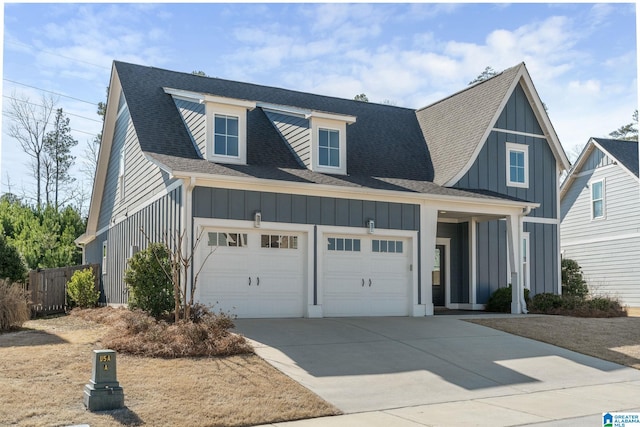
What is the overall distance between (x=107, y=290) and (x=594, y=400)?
15.6 metres

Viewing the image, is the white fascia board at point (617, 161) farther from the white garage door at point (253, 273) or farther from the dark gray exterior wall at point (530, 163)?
the white garage door at point (253, 273)

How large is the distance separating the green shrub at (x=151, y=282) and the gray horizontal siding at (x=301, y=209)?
134 cm

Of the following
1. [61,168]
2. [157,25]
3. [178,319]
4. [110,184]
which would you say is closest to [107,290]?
[110,184]

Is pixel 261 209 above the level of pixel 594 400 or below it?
above

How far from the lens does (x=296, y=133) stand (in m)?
18.1

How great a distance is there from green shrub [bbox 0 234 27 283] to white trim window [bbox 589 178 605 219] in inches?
856

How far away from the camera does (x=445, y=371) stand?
1140 centimetres

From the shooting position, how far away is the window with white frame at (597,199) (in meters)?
26.9

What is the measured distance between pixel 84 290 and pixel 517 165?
46.4 ft

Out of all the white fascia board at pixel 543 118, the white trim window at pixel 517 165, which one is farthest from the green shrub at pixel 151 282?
the white fascia board at pixel 543 118

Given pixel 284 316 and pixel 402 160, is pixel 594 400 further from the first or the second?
pixel 402 160

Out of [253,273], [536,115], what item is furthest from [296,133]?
[536,115]

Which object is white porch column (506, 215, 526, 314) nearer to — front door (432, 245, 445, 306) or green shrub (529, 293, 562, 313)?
green shrub (529, 293, 562, 313)

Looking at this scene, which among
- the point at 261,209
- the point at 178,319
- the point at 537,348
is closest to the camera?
the point at 178,319
